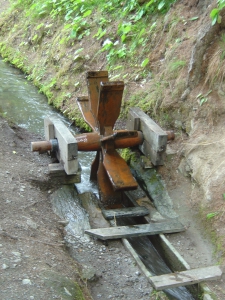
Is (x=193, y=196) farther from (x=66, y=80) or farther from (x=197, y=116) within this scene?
(x=66, y=80)

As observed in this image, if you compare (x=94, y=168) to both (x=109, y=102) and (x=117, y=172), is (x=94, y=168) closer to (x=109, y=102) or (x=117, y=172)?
(x=117, y=172)

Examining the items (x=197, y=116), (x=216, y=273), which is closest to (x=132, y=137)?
(x=197, y=116)

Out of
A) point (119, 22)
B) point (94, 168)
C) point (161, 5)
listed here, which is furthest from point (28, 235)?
point (119, 22)

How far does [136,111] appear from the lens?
22.9 feet

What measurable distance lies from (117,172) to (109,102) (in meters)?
1.05

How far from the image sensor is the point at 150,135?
6387 mm

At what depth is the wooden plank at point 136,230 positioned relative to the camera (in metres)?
5.27

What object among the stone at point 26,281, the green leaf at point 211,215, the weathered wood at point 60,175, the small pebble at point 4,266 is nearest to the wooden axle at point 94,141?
the weathered wood at point 60,175

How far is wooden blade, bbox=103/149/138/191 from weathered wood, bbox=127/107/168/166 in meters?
0.47

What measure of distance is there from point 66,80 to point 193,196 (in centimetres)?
554

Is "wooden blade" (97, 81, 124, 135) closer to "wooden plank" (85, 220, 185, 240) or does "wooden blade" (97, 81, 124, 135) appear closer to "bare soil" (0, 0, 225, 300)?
"bare soil" (0, 0, 225, 300)

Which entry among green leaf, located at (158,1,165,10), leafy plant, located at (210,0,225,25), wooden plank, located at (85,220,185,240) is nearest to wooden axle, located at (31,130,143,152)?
wooden plank, located at (85,220,185,240)

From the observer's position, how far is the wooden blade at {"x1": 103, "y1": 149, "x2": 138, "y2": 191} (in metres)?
5.96

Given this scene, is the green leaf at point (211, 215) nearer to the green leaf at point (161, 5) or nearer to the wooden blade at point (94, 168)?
the wooden blade at point (94, 168)
